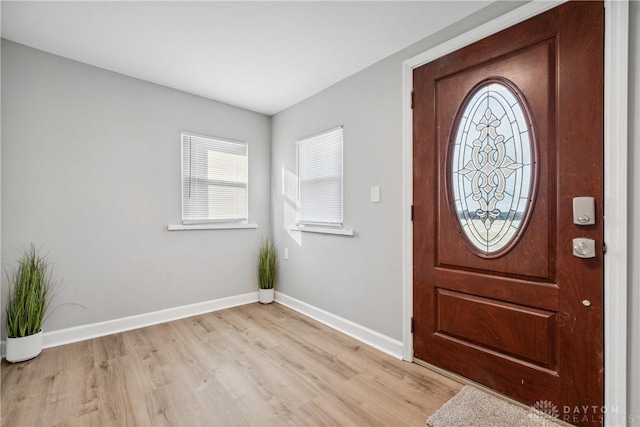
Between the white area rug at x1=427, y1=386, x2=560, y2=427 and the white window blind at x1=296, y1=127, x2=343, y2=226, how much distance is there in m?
1.66

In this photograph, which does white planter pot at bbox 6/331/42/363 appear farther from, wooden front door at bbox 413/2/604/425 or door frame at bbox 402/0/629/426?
door frame at bbox 402/0/629/426

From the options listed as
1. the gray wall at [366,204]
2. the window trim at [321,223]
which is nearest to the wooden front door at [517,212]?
the gray wall at [366,204]

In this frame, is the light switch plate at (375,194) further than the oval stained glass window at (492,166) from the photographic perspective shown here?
Yes

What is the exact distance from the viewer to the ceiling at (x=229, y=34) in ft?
6.10

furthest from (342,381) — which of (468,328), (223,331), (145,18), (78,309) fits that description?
(145,18)

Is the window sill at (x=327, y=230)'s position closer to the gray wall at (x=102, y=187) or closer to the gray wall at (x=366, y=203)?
the gray wall at (x=366, y=203)

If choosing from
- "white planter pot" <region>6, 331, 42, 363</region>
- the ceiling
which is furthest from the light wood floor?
the ceiling

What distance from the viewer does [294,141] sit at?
3416 mm

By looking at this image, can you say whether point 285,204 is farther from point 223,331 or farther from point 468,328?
point 468,328

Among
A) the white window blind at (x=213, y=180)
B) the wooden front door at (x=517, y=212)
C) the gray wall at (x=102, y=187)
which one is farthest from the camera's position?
the white window blind at (x=213, y=180)

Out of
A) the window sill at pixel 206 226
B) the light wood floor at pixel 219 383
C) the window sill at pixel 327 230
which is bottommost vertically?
the light wood floor at pixel 219 383

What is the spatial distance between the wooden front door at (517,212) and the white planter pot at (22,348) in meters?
2.88

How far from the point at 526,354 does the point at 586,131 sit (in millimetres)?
1256

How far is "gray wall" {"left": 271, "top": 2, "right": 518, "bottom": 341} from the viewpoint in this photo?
7.55ft
